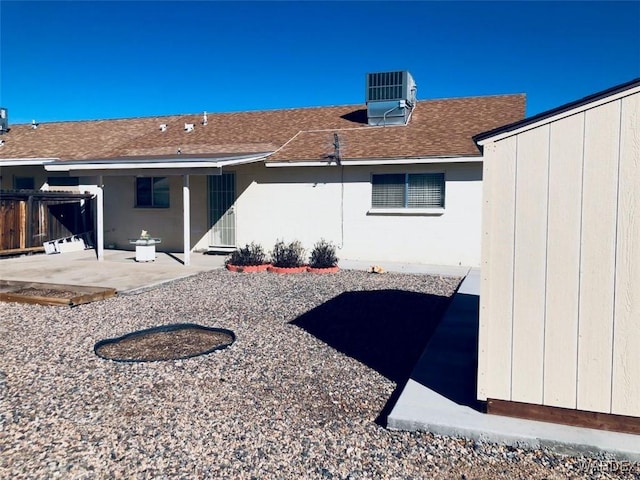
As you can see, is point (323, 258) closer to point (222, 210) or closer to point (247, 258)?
point (247, 258)

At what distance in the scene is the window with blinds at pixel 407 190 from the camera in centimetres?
1283

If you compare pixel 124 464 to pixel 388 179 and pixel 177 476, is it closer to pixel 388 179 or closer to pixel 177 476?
pixel 177 476

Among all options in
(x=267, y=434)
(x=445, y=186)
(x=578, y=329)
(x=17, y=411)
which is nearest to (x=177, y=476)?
(x=267, y=434)

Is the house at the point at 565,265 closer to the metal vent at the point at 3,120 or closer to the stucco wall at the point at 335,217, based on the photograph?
the stucco wall at the point at 335,217

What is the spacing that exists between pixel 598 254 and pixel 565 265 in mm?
227

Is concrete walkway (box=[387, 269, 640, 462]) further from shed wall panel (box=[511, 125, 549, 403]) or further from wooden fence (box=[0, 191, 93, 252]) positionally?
wooden fence (box=[0, 191, 93, 252])

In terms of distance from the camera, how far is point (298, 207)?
1421 centimetres

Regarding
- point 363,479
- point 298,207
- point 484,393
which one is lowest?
point 363,479

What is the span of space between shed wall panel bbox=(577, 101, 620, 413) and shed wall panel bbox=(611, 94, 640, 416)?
1.6 inches

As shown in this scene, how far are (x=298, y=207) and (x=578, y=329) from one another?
10.9m

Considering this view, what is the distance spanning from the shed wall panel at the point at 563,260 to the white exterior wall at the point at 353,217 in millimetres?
8855

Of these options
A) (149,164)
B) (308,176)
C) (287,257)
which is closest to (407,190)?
(308,176)

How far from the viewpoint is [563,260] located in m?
3.72

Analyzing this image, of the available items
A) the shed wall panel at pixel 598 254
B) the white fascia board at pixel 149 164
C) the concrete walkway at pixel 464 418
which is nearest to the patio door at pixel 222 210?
the white fascia board at pixel 149 164
